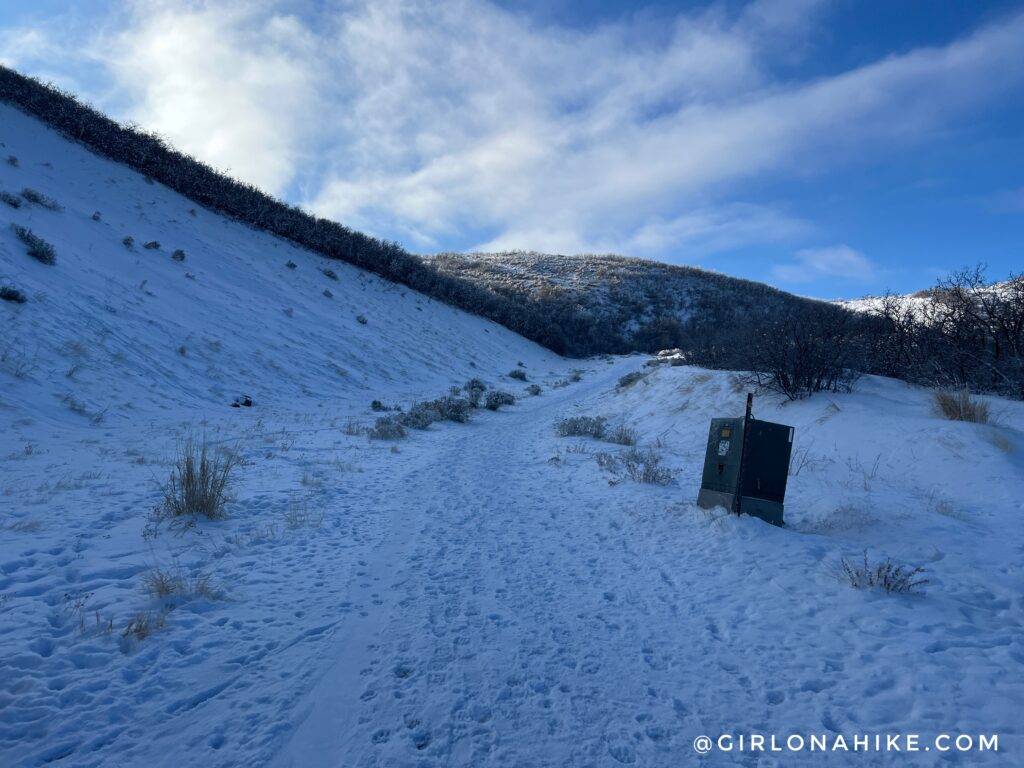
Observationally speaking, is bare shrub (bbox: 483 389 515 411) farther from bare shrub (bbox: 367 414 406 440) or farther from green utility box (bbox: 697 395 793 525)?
green utility box (bbox: 697 395 793 525)

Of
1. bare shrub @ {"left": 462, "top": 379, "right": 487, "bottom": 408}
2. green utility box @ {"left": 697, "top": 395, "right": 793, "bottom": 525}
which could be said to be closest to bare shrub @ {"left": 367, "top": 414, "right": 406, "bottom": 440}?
bare shrub @ {"left": 462, "top": 379, "right": 487, "bottom": 408}

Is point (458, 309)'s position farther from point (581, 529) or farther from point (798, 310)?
point (581, 529)

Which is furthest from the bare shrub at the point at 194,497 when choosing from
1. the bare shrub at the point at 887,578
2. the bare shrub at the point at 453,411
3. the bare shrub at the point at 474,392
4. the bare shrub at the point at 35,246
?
the bare shrub at the point at 474,392

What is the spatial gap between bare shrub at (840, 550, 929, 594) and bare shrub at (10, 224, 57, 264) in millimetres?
16472

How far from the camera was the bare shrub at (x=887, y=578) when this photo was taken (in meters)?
4.05

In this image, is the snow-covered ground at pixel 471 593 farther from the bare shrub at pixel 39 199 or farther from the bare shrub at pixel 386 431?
the bare shrub at pixel 39 199

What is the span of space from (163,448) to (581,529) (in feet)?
20.5

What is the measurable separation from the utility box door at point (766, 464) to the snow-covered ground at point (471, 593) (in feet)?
1.55

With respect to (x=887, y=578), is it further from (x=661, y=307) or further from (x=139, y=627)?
(x=661, y=307)

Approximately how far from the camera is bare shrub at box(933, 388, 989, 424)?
26.6 feet

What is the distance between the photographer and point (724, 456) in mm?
6137

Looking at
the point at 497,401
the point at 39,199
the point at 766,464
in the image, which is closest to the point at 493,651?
the point at 766,464

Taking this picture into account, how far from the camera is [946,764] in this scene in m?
2.47

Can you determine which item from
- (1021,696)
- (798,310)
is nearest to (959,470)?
(1021,696)
